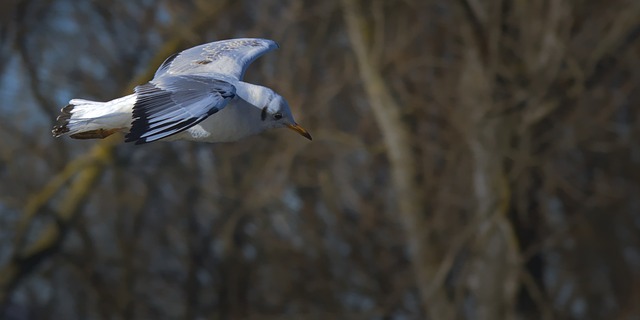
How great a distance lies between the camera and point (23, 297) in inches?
438

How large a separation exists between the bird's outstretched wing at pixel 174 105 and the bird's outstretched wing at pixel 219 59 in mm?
410

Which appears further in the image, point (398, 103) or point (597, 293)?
point (597, 293)

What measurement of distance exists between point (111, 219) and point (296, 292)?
→ 1579 mm

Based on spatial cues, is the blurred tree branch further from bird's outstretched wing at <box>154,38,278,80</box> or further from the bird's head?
the bird's head

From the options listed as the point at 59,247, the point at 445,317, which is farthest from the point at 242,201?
the point at 445,317

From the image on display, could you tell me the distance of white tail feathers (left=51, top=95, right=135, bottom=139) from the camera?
4.30 m

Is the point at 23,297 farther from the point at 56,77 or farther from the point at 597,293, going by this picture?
the point at 597,293

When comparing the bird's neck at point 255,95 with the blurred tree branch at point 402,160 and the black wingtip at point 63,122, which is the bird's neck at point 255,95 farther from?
the blurred tree branch at point 402,160

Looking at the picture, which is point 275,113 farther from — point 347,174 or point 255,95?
point 347,174

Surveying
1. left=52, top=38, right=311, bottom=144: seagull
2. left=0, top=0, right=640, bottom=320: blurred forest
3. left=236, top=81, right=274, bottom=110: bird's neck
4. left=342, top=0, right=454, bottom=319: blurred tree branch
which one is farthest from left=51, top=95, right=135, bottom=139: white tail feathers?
left=342, top=0, right=454, bottom=319: blurred tree branch

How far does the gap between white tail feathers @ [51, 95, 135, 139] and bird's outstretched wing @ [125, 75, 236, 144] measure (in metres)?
0.07

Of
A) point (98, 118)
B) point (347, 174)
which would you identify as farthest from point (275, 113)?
point (347, 174)

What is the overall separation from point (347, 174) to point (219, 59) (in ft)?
18.7

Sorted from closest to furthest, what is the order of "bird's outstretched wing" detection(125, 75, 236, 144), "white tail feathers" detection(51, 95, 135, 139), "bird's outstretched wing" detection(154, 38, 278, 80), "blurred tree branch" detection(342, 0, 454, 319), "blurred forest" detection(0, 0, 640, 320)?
1. "bird's outstretched wing" detection(125, 75, 236, 144)
2. "white tail feathers" detection(51, 95, 135, 139)
3. "bird's outstretched wing" detection(154, 38, 278, 80)
4. "blurred forest" detection(0, 0, 640, 320)
5. "blurred tree branch" detection(342, 0, 454, 319)
